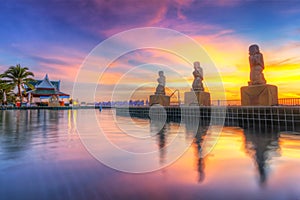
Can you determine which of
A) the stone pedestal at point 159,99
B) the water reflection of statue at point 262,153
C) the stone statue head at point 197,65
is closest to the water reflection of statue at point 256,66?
the stone statue head at point 197,65

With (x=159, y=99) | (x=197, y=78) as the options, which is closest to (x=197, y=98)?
(x=197, y=78)

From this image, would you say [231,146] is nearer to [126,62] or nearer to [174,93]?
[126,62]

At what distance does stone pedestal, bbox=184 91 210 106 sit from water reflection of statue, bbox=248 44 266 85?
413 centimetres

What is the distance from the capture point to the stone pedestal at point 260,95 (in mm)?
10091

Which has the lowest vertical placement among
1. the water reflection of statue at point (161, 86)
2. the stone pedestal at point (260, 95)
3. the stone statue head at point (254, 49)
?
the stone pedestal at point (260, 95)

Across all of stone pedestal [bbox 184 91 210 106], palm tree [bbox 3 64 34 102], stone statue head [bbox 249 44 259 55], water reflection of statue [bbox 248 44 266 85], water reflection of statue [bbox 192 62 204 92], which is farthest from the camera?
palm tree [bbox 3 64 34 102]

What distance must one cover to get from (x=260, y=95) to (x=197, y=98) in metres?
4.91

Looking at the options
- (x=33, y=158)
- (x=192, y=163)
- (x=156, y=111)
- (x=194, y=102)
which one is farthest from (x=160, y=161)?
(x=156, y=111)

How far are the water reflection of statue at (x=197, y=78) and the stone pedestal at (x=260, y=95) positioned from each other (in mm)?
4400

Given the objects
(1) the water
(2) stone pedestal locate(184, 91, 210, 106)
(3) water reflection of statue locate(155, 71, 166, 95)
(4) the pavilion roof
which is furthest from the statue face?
(4) the pavilion roof

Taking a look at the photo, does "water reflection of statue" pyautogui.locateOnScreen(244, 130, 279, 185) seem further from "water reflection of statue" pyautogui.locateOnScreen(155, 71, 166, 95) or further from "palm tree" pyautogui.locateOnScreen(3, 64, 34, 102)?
"palm tree" pyautogui.locateOnScreen(3, 64, 34, 102)

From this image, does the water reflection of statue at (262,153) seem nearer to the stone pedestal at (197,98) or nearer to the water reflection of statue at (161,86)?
the stone pedestal at (197,98)

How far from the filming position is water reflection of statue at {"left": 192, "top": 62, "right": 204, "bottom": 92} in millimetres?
15368

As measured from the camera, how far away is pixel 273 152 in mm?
3973
